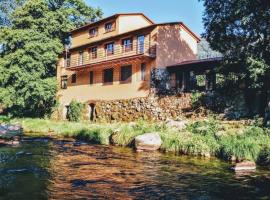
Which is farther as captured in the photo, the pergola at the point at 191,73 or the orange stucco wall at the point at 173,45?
the orange stucco wall at the point at 173,45

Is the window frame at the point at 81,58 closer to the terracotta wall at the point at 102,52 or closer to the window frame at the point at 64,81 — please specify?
the terracotta wall at the point at 102,52

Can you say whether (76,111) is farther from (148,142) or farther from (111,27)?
(148,142)

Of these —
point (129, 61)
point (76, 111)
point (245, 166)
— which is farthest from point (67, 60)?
point (245, 166)

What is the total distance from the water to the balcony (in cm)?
1694

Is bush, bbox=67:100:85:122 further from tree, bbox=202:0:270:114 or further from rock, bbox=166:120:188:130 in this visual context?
tree, bbox=202:0:270:114

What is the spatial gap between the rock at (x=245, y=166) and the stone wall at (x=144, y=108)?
13836mm

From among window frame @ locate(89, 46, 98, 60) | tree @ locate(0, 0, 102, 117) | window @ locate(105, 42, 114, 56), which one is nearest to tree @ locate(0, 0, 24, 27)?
tree @ locate(0, 0, 102, 117)

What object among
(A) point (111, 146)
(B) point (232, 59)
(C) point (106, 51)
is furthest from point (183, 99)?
(C) point (106, 51)

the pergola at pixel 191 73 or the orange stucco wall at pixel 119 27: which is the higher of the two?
the orange stucco wall at pixel 119 27

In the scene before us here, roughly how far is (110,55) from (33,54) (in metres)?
9.89

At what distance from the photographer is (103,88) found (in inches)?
1505

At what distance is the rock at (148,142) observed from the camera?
65.6 ft

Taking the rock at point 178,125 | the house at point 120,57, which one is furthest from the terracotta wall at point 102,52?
the rock at point 178,125

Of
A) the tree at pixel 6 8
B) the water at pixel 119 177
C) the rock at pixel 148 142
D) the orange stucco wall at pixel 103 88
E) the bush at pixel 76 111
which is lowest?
the water at pixel 119 177
